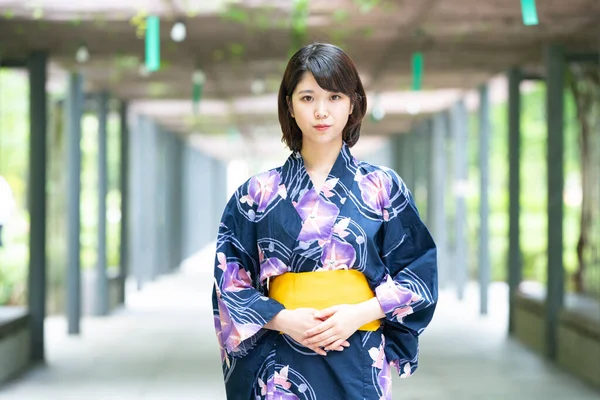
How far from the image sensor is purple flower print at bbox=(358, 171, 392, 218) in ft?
6.26

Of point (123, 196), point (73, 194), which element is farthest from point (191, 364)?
point (123, 196)

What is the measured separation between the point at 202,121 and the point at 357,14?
7.43m

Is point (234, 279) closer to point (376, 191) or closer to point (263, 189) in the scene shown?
point (263, 189)

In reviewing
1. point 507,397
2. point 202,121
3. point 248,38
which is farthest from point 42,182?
point 202,121

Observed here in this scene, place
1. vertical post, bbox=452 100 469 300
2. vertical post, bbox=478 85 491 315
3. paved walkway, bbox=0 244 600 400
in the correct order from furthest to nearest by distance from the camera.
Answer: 1. vertical post, bbox=452 100 469 300
2. vertical post, bbox=478 85 491 315
3. paved walkway, bbox=0 244 600 400

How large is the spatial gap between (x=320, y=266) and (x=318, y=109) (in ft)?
0.98

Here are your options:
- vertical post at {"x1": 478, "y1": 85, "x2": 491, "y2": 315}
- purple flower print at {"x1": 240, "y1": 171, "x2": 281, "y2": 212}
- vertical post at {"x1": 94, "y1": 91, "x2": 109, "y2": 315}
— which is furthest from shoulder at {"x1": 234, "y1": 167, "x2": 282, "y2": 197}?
vertical post at {"x1": 478, "y1": 85, "x2": 491, "y2": 315}

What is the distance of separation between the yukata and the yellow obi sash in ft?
0.05

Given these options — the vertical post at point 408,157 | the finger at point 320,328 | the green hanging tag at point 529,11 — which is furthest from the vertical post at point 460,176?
the finger at point 320,328

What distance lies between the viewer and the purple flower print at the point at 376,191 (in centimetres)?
191

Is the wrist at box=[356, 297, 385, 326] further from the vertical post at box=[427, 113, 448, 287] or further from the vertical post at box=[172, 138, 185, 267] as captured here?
the vertical post at box=[172, 138, 185, 267]

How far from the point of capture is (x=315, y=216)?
187 cm

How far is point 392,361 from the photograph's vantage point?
195 cm

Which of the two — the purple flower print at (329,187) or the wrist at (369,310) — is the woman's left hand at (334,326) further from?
the purple flower print at (329,187)
